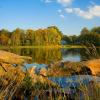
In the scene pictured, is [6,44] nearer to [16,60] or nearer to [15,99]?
[16,60]

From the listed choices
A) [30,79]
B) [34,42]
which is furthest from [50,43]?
[30,79]

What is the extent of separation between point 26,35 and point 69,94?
215 ft

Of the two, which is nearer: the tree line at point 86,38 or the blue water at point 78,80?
the blue water at point 78,80

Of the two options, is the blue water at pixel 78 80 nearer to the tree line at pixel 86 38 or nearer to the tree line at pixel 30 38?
the tree line at pixel 86 38

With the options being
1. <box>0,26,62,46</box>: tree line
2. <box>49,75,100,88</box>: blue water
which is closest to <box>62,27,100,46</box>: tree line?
<box>49,75,100,88</box>: blue water

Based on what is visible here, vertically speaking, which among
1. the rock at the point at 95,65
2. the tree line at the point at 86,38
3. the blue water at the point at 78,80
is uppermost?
the tree line at the point at 86,38

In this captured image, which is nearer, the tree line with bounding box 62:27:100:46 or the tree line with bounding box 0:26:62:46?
the tree line with bounding box 62:27:100:46

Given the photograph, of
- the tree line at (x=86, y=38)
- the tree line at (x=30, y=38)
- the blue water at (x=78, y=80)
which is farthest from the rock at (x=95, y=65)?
the tree line at (x=30, y=38)

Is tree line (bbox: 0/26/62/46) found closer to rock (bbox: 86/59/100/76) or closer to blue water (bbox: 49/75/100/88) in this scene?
rock (bbox: 86/59/100/76)

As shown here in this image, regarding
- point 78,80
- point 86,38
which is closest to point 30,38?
point 86,38

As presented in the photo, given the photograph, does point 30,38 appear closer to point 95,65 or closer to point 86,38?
point 95,65

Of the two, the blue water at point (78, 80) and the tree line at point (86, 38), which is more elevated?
the tree line at point (86, 38)

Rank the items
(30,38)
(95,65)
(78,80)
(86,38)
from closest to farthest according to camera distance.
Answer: (78,80) < (86,38) < (95,65) < (30,38)

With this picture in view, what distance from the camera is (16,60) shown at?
11.2m
